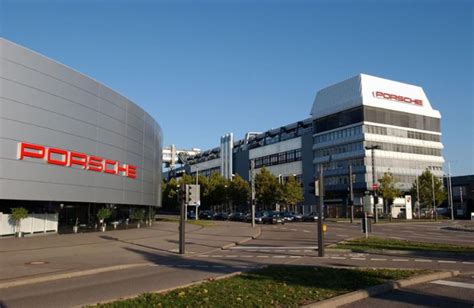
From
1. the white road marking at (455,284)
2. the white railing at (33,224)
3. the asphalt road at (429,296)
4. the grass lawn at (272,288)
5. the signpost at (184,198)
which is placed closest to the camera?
the grass lawn at (272,288)

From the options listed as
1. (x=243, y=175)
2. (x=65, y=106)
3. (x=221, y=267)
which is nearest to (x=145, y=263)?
(x=221, y=267)

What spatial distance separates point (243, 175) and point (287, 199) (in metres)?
46.2

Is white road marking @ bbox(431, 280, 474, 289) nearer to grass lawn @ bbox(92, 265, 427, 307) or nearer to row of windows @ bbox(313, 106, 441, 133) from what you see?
grass lawn @ bbox(92, 265, 427, 307)

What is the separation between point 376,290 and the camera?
10.6m

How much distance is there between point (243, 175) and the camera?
132625mm

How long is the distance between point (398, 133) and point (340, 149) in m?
12.1

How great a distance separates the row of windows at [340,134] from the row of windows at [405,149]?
Result: 3.58 m

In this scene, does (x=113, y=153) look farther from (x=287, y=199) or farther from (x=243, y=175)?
(x=243, y=175)

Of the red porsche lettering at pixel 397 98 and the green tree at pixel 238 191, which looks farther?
the green tree at pixel 238 191

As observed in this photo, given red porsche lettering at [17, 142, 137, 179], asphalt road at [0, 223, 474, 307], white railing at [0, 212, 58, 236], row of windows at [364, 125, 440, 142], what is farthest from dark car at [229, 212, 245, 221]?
asphalt road at [0, 223, 474, 307]

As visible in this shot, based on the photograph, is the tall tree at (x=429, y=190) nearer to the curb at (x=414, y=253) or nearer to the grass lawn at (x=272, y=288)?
the curb at (x=414, y=253)

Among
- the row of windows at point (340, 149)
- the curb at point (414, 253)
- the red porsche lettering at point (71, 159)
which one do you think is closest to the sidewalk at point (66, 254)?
the red porsche lettering at point (71, 159)

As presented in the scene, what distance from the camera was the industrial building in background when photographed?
304 ft

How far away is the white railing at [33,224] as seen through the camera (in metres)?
28.0
